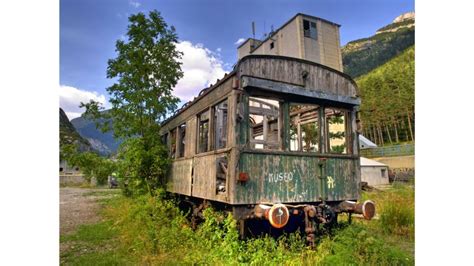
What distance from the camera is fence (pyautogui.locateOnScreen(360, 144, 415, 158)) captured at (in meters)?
27.2

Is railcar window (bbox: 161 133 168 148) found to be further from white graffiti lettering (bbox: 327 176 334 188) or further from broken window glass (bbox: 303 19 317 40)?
broken window glass (bbox: 303 19 317 40)

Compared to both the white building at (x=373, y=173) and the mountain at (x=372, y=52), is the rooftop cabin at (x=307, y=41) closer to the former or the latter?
the white building at (x=373, y=173)

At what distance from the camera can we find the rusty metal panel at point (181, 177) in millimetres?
7805

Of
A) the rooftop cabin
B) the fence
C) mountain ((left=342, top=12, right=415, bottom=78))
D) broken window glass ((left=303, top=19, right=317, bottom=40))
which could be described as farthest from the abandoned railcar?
mountain ((left=342, top=12, right=415, bottom=78))

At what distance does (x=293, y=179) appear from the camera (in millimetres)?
5895

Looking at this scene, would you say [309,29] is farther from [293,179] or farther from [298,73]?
[293,179]

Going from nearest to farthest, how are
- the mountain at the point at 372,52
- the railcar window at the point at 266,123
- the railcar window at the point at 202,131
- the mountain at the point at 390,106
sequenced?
the railcar window at the point at 266,123
the railcar window at the point at 202,131
the mountain at the point at 390,106
the mountain at the point at 372,52

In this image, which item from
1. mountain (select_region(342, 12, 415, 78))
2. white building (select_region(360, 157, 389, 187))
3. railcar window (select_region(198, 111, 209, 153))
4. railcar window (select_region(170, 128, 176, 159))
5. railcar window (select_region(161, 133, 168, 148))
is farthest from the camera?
mountain (select_region(342, 12, 415, 78))

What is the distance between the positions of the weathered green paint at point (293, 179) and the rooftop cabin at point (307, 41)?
1558cm

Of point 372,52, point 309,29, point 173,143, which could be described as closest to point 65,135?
point 173,143

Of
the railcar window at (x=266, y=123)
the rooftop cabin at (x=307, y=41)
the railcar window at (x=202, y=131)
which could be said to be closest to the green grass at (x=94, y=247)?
the railcar window at (x=202, y=131)

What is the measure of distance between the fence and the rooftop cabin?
1057 centimetres
